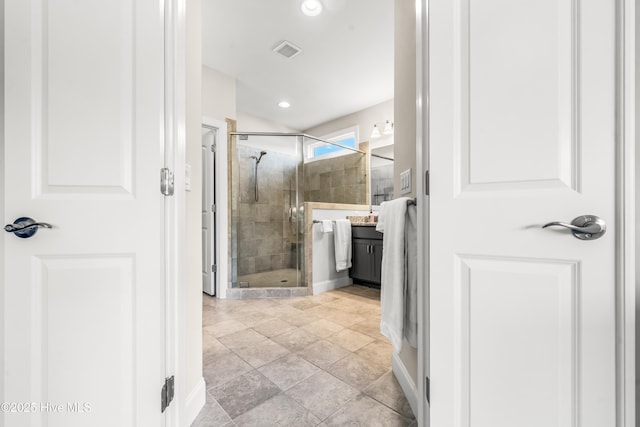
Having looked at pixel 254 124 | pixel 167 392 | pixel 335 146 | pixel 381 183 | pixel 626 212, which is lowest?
pixel 167 392

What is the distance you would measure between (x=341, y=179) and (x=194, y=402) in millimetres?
3154

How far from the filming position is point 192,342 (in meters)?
1.16

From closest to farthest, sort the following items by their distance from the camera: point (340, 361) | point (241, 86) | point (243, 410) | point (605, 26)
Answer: point (605, 26) → point (243, 410) → point (340, 361) → point (241, 86)

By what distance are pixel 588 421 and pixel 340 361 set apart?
1.15 metres

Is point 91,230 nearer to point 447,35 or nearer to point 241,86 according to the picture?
point 447,35

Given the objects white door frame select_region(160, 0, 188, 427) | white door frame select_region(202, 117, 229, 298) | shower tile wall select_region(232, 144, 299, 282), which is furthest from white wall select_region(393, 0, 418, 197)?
white door frame select_region(202, 117, 229, 298)

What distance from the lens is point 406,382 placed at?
1.23 meters

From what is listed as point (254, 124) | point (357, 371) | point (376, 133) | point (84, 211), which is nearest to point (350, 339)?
point (357, 371)

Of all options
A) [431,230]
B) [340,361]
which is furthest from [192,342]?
[431,230]

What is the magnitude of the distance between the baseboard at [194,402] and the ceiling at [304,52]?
2.64 m

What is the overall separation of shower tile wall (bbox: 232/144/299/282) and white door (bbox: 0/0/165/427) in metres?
2.17

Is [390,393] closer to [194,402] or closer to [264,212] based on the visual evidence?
[194,402]

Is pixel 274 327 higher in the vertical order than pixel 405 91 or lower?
lower

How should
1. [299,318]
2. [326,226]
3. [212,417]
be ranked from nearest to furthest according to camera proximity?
[212,417] → [299,318] → [326,226]
